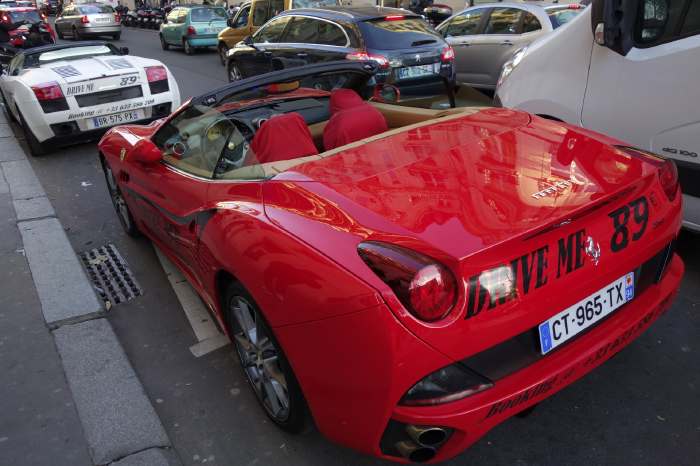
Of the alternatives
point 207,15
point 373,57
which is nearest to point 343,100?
point 373,57

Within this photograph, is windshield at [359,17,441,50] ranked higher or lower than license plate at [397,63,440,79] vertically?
higher

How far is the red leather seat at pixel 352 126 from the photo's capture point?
282 centimetres

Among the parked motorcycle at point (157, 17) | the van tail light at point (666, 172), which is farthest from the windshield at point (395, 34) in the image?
the parked motorcycle at point (157, 17)

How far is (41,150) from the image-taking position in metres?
7.29

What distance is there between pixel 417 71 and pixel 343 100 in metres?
4.52

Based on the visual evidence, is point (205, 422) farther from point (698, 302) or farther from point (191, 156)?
point (698, 302)

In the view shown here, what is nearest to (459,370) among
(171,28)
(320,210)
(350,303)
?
(350,303)

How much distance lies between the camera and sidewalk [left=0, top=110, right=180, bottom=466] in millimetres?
2432

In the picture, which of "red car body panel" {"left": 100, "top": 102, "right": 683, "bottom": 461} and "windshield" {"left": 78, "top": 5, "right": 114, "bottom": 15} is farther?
"windshield" {"left": 78, "top": 5, "right": 114, "bottom": 15}

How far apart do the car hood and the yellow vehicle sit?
10.4 meters

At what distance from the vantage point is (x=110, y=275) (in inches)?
162

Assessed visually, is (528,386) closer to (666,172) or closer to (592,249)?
(592,249)

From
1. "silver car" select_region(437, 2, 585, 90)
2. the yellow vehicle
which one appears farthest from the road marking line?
the yellow vehicle

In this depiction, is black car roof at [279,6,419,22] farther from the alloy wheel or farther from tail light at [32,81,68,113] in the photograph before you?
the alloy wheel
